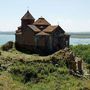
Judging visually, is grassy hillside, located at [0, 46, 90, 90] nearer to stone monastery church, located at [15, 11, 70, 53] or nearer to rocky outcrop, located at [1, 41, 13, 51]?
stone monastery church, located at [15, 11, 70, 53]

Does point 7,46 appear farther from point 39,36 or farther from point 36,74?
point 36,74

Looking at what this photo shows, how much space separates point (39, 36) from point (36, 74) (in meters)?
9.32

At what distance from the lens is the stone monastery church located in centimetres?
4697

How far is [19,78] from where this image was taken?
38500 mm

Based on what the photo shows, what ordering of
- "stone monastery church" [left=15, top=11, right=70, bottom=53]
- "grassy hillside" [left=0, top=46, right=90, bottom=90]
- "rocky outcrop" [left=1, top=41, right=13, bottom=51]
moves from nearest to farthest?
"grassy hillside" [left=0, top=46, right=90, bottom=90] → "stone monastery church" [left=15, top=11, right=70, bottom=53] → "rocky outcrop" [left=1, top=41, right=13, bottom=51]

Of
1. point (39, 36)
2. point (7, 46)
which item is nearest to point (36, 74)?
point (39, 36)

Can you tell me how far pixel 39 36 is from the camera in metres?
46.9

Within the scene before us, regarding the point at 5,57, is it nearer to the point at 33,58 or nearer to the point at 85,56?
the point at 33,58

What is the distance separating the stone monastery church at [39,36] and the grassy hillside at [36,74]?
3.95m

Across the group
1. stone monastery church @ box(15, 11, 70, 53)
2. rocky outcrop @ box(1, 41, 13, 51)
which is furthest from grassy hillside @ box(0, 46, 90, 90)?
rocky outcrop @ box(1, 41, 13, 51)

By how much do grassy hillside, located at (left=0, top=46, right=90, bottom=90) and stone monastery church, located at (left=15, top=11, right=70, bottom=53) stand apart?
395 cm

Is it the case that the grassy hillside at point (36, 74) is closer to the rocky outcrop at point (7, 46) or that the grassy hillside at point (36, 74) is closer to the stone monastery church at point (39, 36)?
the stone monastery church at point (39, 36)

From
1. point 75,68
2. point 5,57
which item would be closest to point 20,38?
point 5,57

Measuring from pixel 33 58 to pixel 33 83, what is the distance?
488 cm
